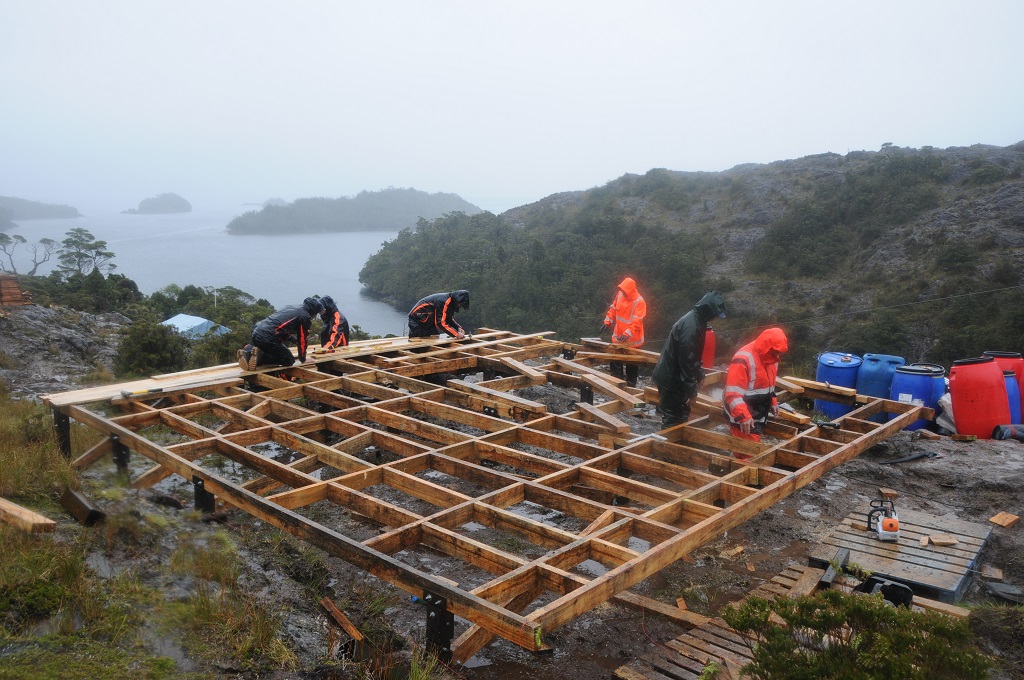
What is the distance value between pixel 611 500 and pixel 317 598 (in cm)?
231

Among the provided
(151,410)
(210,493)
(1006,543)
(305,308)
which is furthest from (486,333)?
(1006,543)

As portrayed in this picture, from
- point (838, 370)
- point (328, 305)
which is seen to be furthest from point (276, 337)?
point (838, 370)

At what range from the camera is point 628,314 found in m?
10.3

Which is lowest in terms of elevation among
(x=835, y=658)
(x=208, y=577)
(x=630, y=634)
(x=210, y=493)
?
(x=630, y=634)

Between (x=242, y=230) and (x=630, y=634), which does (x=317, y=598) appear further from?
(x=242, y=230)

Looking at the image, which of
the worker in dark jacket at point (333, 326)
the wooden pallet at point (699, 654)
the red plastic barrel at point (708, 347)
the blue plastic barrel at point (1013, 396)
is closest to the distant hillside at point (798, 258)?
the blue plastic barrel at point (1013, 396)

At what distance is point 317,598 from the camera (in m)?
4.50

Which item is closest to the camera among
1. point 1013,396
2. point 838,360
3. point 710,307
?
point 710,307

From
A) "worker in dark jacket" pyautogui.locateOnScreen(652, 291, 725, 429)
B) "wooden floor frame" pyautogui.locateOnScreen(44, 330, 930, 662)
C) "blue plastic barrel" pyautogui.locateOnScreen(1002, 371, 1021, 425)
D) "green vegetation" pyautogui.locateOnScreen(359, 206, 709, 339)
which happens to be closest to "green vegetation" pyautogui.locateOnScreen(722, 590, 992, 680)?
"wooden floor frame" pyautogui.locateOnScreen(44, 330, 930, 662)

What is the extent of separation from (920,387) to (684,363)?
4389 mm

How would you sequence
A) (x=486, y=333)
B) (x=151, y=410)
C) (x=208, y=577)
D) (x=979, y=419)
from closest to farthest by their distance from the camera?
1. (x=208, y=577)
2. (x=151, y=410)
3. (x=979, y=419)
4. (x=486, y=333)

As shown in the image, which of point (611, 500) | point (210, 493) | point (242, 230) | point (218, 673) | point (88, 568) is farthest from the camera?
point (242, 230)

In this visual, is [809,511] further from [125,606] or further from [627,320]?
[125,606]

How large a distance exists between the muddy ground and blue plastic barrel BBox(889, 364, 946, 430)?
124 centimetres
